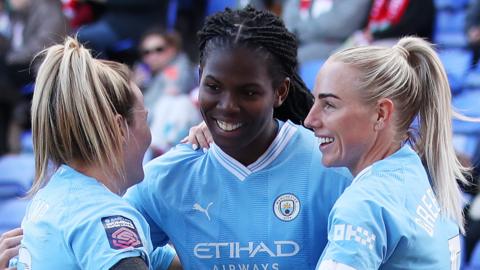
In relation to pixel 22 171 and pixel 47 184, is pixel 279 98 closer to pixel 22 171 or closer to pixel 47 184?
pixel 47 184

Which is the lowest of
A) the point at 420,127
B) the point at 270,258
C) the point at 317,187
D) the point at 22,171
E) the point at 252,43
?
the point at 22,171

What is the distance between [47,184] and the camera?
2566 millimetres

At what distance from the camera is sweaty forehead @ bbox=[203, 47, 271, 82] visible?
8.50 ft

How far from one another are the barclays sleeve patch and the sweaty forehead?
511 mm

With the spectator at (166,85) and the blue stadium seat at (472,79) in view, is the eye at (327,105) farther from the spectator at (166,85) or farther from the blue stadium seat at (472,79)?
the blue stadium seat at (472,79)

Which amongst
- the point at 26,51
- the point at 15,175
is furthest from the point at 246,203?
the point at 26,51

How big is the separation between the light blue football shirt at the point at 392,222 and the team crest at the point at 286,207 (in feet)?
1.06

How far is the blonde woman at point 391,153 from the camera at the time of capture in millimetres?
2293

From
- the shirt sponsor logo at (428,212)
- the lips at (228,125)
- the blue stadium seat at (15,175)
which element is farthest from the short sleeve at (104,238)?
the blue stadium seat at (15,175)

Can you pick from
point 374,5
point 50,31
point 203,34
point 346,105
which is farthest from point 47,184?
point 50,31

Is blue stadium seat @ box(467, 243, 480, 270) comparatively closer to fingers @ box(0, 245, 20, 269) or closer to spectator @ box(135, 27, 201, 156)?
spectator @ box(135, 27, 201, 156)

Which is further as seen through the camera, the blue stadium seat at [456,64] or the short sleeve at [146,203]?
the blue stadium seat at [456,64]

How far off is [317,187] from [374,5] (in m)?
4.10

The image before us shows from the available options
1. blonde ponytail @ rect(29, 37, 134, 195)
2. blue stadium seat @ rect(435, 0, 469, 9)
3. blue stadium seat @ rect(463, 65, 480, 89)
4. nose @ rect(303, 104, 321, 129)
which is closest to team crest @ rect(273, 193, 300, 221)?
nose @ rect(303, 104, 321, 129)
